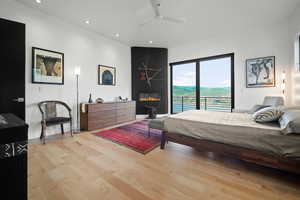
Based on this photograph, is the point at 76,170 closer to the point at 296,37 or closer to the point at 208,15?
the point at 208,15

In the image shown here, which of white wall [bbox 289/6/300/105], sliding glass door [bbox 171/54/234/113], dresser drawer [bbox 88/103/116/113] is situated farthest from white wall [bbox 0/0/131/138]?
white wall [bbox 289/6/300/105]

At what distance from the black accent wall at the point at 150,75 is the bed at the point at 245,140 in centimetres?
345

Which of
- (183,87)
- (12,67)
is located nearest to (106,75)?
(12,67)

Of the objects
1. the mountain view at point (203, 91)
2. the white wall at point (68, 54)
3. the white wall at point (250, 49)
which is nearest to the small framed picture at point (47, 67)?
the white wall at point (68, 54)

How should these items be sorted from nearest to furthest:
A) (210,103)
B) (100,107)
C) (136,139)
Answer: (136,139), (100,107), (210,103)

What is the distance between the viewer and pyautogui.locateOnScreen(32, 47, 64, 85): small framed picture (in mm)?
3203

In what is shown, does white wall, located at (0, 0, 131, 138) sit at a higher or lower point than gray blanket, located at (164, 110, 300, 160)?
Result: higher

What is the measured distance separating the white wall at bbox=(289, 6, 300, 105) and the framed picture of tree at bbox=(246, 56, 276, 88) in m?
0.44

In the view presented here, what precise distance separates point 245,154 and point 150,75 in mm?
4645

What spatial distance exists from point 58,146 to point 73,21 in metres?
3.37

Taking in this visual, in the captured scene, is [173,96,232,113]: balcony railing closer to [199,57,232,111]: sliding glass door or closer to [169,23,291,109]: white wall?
[199,57,232,111]: sliding glass door

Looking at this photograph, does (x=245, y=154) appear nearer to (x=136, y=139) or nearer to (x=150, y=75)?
(x=136, y=139)

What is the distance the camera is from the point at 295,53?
10.6 feet

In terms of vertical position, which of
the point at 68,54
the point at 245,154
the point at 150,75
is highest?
the point at 68,54
